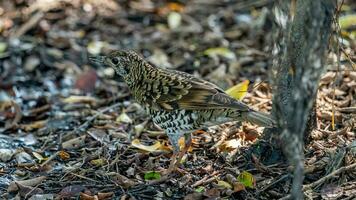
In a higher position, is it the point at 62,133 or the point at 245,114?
the point at 245,114

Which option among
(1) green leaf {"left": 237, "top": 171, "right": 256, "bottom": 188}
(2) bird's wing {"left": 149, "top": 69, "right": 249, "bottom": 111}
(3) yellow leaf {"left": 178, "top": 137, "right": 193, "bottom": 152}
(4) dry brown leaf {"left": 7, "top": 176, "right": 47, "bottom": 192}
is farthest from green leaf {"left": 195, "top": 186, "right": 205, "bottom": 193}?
(4) dry brown leaf {"left": 7, "top": 176, "right": 47, "bottom": 192}

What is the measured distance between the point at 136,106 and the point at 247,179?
238 centimetres

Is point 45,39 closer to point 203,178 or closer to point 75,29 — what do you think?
point 75,29

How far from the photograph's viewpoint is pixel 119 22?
392 inches

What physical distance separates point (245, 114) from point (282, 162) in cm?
57

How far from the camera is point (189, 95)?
5809 millimetres

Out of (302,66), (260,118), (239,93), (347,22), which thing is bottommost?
(239,93)

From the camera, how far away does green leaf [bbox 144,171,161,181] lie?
570 centimetres

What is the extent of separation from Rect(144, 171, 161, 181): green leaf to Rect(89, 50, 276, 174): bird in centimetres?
8

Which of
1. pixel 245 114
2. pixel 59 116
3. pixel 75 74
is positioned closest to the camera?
pixel 245 114

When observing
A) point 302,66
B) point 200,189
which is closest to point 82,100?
point 200,189

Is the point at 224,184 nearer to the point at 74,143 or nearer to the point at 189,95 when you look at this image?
the point at 189,95

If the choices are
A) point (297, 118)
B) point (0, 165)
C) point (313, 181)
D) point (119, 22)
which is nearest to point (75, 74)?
point (119, 22)

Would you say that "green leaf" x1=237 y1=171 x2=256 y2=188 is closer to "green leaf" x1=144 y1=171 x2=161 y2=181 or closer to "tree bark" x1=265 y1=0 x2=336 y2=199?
"green leaf" x1=144 y1=171 x2=161 y2=181
